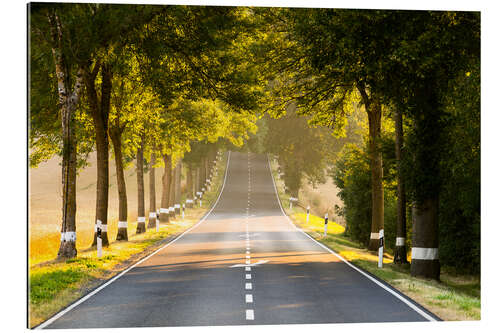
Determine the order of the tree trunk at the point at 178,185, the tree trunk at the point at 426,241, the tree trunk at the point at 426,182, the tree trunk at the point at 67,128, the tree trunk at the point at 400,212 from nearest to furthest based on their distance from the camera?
the tree trunk at the point at 426,182 < the tree trunk at the point at 67,128 < the tree trunk at the point at 426,241 < the tree trunk at the point at 400,212 < the tree trunk at the point at 178,185

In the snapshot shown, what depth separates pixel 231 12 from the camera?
19.7 meters

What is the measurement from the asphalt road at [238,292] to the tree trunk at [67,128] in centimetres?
229

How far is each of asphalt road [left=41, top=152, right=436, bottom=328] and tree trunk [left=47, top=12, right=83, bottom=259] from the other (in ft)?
7.51

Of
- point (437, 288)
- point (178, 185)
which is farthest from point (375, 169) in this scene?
point (178, 185)

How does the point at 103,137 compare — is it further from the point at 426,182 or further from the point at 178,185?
the point at 178,185

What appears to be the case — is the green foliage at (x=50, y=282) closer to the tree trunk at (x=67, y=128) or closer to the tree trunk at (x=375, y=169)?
the tree trunk at (x=67, y=128)

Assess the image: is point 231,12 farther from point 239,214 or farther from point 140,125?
point 239,214

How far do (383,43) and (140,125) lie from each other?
52.6ft

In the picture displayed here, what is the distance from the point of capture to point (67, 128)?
61.6 feet

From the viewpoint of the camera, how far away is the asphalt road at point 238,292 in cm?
1192

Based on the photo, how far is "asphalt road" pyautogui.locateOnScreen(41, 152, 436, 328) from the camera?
11922 millimetres

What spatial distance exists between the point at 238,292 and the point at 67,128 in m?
7.51

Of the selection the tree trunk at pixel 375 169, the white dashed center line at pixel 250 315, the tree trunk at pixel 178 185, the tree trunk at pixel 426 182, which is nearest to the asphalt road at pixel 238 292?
the white dashed center line at pixel 250 315

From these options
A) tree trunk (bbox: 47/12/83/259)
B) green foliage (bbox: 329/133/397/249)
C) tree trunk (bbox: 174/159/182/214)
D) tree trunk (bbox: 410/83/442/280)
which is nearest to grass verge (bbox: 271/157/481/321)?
tree trunk (bbox: 410/83/442/280)
